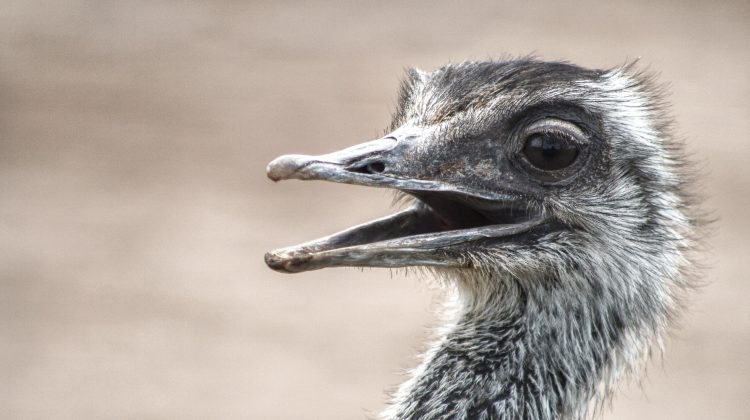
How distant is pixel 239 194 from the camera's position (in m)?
7.37

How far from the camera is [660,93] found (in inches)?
A: 136

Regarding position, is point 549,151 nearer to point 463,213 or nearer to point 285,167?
point 463,213

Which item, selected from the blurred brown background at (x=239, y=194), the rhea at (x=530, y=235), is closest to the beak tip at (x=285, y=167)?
the rhea at (x=530, y=235)

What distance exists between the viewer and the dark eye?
2.92 meters

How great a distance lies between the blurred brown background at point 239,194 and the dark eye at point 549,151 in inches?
75.8

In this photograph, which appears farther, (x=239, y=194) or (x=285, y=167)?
(x=239, y=194)

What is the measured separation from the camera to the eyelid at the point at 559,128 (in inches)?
115

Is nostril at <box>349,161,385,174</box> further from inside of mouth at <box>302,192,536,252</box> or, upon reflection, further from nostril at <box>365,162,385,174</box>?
inside of mouth at <box>302,192,536,252</box>

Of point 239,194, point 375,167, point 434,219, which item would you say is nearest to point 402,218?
point 434,219

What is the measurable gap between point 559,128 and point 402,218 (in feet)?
1.50

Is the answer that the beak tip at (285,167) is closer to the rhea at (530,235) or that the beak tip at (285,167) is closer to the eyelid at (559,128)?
the rhea at (530,235)

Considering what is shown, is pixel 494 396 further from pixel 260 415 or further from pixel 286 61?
pixel 286 61

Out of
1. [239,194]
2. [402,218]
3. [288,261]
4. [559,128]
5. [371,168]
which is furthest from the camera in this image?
[239,194]

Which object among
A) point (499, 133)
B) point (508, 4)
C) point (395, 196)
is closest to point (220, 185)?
point (508, 4)
